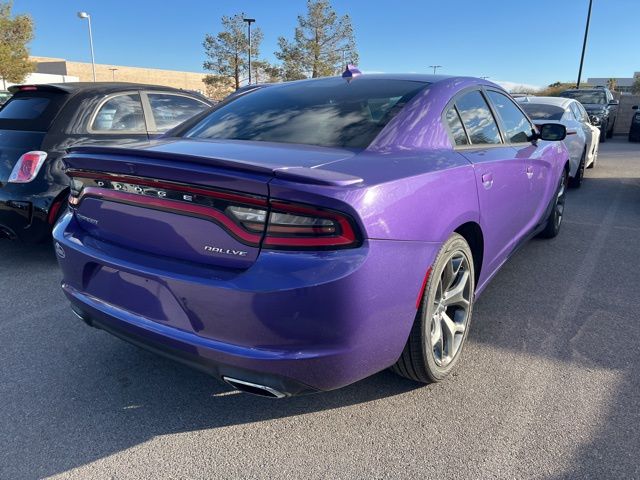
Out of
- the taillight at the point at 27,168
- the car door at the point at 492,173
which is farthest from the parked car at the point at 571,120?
the taillight at the point at 27,168

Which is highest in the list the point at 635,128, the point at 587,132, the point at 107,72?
the point at 107,72

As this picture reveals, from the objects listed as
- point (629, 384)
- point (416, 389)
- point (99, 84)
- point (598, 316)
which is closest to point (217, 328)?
point (416, 389)

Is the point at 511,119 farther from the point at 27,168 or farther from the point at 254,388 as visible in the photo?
the point at 27,168

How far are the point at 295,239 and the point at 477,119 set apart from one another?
187 cm

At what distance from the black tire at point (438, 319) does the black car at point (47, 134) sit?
290cm

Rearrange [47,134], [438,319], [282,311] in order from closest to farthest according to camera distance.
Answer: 1. [282,311]
2. [438,319]
3. [47,134]

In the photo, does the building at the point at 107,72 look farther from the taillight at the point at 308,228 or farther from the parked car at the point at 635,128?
the taillight at the point at 308,228

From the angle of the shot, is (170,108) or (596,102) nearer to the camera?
(170,108)

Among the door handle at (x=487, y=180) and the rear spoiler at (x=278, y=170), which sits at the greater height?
the rear spoiler at (x=278, y=170)

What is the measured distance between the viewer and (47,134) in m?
4.30

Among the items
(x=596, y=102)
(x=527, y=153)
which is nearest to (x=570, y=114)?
(x=527, y=153)

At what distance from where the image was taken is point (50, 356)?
2.90 m

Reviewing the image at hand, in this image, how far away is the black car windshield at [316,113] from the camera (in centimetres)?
248

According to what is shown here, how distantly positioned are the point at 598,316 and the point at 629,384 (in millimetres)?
901
